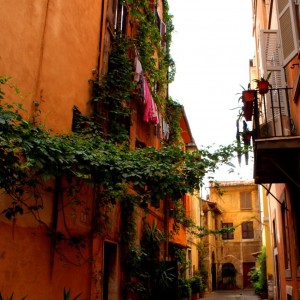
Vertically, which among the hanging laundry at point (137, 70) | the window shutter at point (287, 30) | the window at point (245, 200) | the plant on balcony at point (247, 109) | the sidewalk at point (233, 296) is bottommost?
the sidewalk at point (233, 296)

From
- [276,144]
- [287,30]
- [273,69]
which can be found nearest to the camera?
[276,144]

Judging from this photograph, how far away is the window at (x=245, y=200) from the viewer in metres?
41.9

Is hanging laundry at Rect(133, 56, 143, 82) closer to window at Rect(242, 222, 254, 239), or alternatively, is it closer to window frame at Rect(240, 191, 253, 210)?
window at Rect(242, 222, 254, 239)

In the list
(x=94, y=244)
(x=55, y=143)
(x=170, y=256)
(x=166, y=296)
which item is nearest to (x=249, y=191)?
(x=170, y=256)

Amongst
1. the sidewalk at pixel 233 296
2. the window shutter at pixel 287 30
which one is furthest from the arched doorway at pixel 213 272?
the window shutter at pixel 287 30

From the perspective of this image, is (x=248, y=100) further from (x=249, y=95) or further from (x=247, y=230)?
(x=247, y=230)

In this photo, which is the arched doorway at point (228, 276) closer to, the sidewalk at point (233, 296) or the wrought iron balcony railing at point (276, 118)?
the sidewalk at point (233, 296)

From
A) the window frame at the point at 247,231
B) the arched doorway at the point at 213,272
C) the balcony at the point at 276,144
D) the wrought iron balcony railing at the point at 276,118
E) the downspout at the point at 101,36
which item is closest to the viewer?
the balcony at the point at 276,144

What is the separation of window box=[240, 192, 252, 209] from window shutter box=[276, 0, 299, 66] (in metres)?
36.4

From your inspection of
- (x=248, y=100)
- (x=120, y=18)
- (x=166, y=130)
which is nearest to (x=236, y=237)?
(x=166, y=130)

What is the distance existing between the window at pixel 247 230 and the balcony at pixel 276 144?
111ft

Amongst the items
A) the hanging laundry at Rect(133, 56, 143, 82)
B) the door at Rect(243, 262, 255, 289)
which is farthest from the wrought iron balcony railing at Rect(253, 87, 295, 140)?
the door at Rect(243, 262, 255, 289)

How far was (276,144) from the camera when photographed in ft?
22.2

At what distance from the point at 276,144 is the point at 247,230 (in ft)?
119
